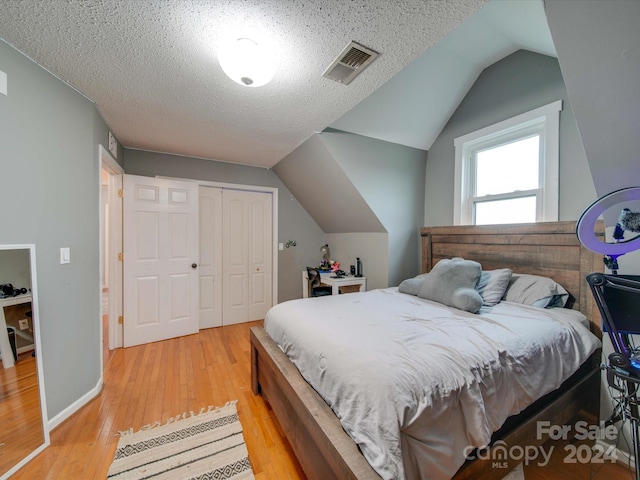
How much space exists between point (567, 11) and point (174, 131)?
2.98m

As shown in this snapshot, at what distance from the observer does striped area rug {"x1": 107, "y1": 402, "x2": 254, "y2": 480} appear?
1359 millimetres

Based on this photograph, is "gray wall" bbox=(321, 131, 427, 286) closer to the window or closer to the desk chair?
the window

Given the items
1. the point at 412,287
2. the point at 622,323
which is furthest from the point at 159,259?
the point at 622,323

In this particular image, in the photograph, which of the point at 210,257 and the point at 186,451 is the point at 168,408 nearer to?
the point at 186,451

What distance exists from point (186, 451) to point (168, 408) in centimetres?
51

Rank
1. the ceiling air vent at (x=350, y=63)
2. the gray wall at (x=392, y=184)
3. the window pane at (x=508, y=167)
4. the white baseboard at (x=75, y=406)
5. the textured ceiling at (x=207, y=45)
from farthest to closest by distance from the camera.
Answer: the gray wall at (x=392, y=184), the window pane at (x=508, y=167), the white baseboard at (x=75, y=406), the ceiling air vent at (x=350, y=63), the textured ceiling at (x=207, y=45)

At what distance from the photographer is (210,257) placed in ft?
11.7

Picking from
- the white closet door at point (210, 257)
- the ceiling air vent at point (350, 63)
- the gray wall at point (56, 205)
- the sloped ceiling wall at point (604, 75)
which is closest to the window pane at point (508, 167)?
the sloped ceiling wall at point (604, 75)

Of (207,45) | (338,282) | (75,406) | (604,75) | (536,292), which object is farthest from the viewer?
(338,282)

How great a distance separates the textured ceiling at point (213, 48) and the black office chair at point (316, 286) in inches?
80.9

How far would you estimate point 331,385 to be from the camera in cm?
117

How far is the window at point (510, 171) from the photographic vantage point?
85.7 inches

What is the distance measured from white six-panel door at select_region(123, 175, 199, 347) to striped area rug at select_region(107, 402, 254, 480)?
1630 millimetres

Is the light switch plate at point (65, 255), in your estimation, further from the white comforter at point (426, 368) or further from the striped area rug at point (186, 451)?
the white comforter at point (426, 368)
